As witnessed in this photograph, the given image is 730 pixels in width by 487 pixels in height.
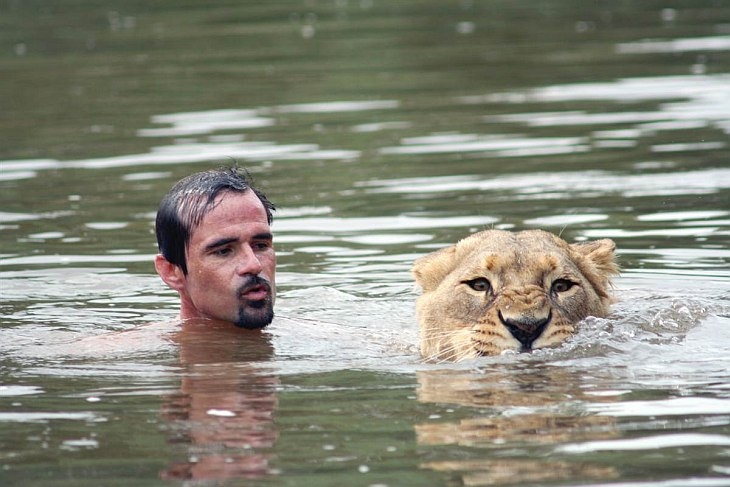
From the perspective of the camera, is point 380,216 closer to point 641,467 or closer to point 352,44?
point 641,467

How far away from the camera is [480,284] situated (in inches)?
316

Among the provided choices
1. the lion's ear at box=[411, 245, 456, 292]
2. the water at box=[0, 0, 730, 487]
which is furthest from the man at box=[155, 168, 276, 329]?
the lion's ear at box=[411, 245, 456, 292]

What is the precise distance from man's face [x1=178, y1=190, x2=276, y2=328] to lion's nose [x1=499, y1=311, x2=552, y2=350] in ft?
5.53

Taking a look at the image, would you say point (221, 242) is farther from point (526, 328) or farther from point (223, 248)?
point (526, 328)

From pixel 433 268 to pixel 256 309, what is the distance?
0.98 m

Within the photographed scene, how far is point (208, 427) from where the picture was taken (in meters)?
6.63

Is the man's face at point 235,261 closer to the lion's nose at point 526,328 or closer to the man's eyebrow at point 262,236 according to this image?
the man's eyebrow at point 262,236

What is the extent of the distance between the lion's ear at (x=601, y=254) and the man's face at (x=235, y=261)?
1676 millimetres

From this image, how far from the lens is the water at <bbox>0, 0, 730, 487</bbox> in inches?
248

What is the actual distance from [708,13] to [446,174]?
41.9 feet

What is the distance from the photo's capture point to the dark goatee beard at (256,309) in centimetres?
867

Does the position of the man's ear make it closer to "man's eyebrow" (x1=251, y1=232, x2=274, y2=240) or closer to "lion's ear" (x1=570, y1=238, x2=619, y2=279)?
"man's eyebrow" (x1=251, y1=232, x2=274, y2=240)

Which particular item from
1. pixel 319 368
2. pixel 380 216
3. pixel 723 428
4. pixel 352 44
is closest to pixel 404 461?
pixel 723 428

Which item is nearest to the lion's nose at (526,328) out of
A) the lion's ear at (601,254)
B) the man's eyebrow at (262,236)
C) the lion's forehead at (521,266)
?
the lion's forehead at (521,266)
